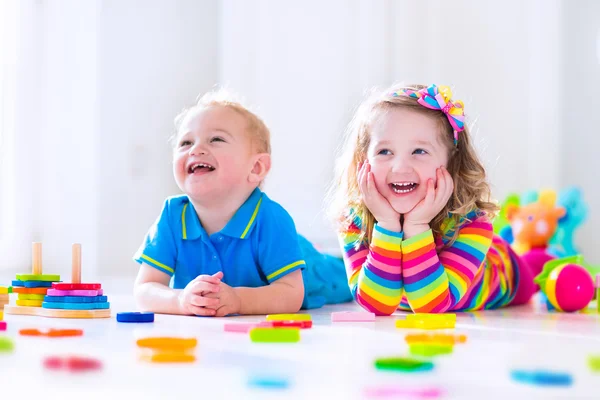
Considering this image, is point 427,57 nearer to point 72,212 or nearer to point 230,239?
point 72,212

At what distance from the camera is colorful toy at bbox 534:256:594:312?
5.73 feet

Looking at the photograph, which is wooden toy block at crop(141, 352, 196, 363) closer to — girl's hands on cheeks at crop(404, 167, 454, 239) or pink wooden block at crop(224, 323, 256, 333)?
pink wooden block at crop(224, 323, 256, 333)

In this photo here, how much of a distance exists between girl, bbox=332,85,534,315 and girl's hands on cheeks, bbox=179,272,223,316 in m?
0.30

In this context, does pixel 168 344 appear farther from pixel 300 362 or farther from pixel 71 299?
pixel 71 299

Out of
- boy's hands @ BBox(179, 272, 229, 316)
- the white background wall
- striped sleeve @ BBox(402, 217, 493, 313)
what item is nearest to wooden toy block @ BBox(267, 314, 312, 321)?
boy's hands @ BBox(179, 272, 229, 316)

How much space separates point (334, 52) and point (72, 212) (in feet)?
4.28

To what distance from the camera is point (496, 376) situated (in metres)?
0.82

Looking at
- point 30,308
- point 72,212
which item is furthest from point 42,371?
point 72,212

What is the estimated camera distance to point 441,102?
61.1 inches

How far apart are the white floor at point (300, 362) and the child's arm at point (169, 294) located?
0.11 ft

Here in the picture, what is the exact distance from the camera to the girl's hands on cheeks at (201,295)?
4.52ft

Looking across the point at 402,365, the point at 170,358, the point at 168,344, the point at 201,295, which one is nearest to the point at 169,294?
the point at 201,295

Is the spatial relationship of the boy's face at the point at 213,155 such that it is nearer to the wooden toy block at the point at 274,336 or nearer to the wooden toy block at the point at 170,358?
the wooden toy block at the point at 274,336

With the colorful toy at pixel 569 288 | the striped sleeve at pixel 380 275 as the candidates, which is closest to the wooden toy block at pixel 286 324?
the striped sleeve at pixel 380 275
